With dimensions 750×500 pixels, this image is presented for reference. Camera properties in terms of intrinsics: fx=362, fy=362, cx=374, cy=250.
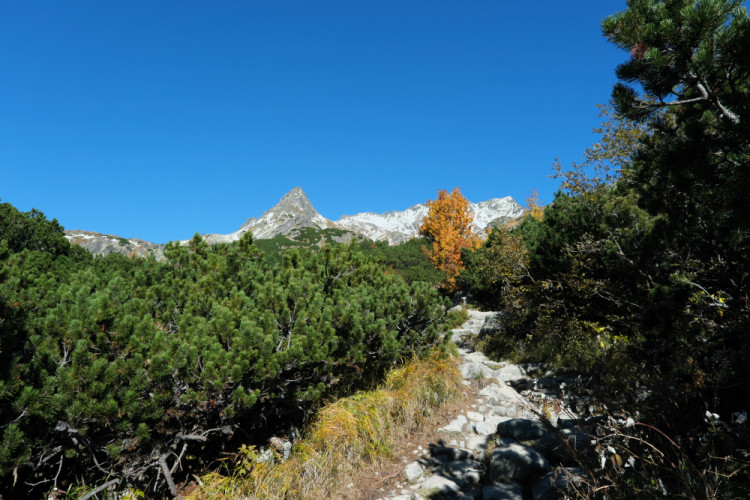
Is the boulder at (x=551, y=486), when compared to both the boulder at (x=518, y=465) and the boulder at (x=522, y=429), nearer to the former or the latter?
the boulder at (x=518, y=465)

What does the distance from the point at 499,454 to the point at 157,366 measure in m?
3.70

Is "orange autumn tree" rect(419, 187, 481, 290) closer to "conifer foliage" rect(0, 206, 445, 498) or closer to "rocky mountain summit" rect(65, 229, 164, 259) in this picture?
"conifer foliage" rect(0, 206, 445, 498)

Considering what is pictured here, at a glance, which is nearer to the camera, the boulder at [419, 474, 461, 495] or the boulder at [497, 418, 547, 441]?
the boulder at [419, 474, 461, 495]

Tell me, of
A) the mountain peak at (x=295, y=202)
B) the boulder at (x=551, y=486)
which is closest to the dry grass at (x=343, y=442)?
the boulder at (x=551, y=486)

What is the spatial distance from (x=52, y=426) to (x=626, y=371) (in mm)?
6233

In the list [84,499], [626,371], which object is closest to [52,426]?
[84,499]

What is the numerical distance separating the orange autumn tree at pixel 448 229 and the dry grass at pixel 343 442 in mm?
14438

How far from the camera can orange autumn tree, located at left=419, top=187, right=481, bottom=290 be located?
823 inches

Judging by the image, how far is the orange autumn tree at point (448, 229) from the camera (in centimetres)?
2091

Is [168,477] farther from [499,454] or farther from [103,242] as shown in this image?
[103,242]

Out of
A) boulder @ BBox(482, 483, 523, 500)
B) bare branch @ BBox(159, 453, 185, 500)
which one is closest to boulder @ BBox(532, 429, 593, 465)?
boulder @ BBox(482, 483, 523, 500)

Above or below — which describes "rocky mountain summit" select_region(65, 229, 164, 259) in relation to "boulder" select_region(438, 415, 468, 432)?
above

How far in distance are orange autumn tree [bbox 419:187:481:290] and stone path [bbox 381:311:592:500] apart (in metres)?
14.2

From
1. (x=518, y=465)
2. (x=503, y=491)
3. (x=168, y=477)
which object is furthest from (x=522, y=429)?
(x=168, y=477)
